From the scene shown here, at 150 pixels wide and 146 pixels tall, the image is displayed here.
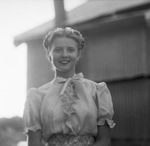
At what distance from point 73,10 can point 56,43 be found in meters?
10.7

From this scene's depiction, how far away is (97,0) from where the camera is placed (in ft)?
45.6

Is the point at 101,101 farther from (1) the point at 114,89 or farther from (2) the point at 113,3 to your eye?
(2) the point at 113,3

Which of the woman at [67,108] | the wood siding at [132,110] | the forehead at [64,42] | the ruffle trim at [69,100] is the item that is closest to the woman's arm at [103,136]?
the woman at [67,108]

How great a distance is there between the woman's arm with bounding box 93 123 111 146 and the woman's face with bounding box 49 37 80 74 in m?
0.52

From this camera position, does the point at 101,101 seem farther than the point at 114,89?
No

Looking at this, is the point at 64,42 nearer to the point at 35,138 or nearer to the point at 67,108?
the point at 67,108

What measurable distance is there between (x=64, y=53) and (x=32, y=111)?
0.49 meters

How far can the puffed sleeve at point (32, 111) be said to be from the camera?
266 cm

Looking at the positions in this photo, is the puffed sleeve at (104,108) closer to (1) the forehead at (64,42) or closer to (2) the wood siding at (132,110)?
(1) the forehead at (64,42)

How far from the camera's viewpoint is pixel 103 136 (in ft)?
8.66

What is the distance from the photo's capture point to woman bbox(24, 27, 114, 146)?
264 centimetres

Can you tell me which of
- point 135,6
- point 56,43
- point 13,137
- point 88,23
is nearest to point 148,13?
point 135,6

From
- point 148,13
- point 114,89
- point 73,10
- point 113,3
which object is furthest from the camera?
point 73,10

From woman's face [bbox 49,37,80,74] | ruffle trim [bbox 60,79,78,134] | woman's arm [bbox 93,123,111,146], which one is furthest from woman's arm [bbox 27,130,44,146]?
woman's face [bbox 49,37,80,74]
